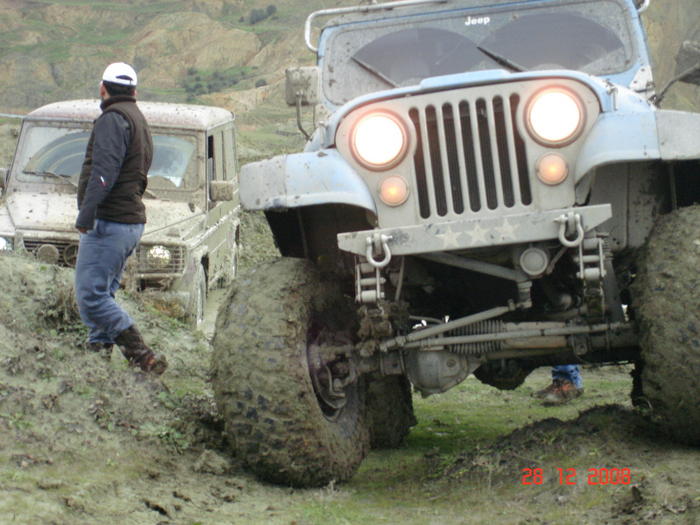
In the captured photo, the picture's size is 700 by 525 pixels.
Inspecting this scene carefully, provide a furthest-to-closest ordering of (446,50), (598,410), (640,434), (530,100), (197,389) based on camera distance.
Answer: (197,389)
(446,50)
(598,410)
(640,434)
(530,100)

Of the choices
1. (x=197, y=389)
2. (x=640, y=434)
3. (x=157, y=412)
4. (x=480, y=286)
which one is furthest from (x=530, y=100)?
(x=197, y=389)

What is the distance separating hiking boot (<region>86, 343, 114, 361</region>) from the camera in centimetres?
630

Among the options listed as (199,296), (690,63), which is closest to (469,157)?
(690,63)

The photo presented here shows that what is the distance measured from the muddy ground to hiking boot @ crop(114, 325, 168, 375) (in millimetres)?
102

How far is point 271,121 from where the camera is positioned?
30.1m

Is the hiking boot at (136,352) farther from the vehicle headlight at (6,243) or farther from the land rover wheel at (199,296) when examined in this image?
the vehicle headlight at (6,243)

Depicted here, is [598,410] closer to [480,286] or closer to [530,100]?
[480,286]

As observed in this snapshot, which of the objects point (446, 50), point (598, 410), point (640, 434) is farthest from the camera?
point (446, 50)

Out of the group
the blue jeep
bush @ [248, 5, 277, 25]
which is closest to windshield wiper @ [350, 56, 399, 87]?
the blue jeep

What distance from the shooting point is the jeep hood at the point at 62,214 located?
8.98m

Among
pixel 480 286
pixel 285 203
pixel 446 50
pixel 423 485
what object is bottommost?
pixel 423 485

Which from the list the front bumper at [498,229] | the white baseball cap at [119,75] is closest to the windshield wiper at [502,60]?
the front bumper at [498,229]

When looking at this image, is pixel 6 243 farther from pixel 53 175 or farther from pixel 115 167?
pixel 115 167

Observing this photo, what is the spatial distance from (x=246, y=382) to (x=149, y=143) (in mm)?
2155
